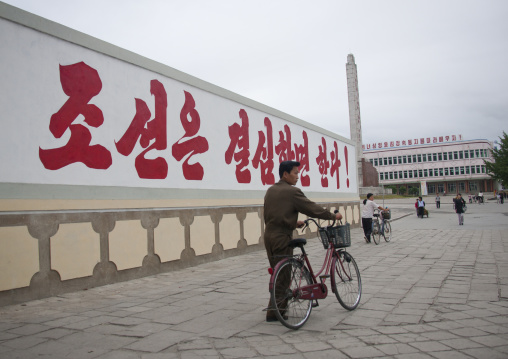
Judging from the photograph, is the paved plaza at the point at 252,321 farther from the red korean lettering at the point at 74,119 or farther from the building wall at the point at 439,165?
the building wall at the point at 439,165

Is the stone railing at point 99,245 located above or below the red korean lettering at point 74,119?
below

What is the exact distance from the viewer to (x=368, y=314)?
474cm

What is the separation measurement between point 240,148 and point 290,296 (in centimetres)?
734

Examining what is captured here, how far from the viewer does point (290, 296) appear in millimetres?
4230

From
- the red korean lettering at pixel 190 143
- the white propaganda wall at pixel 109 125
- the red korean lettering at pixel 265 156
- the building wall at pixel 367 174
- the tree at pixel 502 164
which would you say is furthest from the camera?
the tree at pixel 502 164

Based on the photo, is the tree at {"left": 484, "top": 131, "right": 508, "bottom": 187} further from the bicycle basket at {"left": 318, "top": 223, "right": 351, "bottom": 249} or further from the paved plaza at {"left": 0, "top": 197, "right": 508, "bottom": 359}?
the bicycle basket at {"left": 318, "top": 223, "right": 351, "bottom": 249}

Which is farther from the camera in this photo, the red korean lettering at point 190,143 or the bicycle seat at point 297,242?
the red korean lettering at point 190,143

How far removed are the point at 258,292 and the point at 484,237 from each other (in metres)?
9.97

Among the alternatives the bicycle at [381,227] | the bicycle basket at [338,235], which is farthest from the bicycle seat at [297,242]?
the bicycle at [381,227]

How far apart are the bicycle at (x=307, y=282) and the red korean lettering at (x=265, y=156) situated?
23.5 ft

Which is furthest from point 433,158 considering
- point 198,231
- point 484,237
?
point 198,231

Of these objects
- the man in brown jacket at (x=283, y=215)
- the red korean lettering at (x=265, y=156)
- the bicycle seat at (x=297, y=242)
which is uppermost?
the red korean lettering at (x=265, y=156)

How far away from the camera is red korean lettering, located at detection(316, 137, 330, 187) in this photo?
16.4 meters

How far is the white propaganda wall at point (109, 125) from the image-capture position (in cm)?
608
